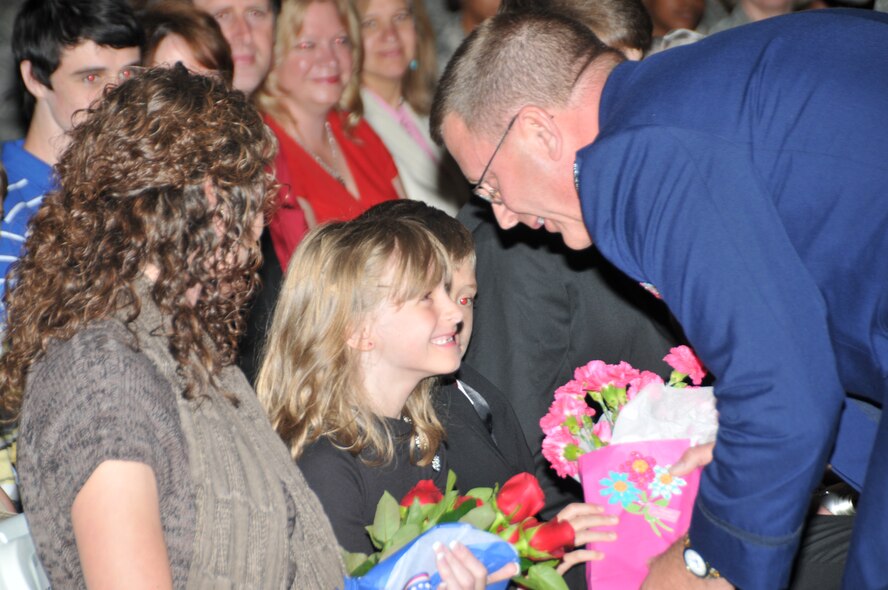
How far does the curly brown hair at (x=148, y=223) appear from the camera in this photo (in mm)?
1806

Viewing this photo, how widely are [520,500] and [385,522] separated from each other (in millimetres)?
282

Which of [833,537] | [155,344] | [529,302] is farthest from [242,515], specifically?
[833,537]

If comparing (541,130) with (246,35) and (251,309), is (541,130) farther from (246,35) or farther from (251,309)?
(246,35)

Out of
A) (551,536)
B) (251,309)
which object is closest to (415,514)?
(551,536)

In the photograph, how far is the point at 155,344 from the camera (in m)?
1.83

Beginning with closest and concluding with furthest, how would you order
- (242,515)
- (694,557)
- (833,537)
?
(242,515)
(694,557)
(833,537)

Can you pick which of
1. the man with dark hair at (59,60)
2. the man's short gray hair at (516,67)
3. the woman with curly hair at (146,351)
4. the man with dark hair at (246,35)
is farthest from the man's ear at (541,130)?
the man with dark hair at (246,35)

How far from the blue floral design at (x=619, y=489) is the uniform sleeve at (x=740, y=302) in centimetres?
35

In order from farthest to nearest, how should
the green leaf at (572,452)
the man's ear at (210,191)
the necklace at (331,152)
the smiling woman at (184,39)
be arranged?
the necklace at (331,152), the smiling woman at (184,39), the green leaf at (572,452), the man's ear at (210,191)

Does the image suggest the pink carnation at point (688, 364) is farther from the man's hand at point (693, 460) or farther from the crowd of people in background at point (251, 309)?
the crowd of people in background at point (251, 309)

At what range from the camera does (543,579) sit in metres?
2.10

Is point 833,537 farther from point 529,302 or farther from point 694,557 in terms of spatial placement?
point 529,302

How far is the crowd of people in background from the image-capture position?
5.76 feet

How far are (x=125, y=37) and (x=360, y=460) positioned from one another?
1.66 meters
